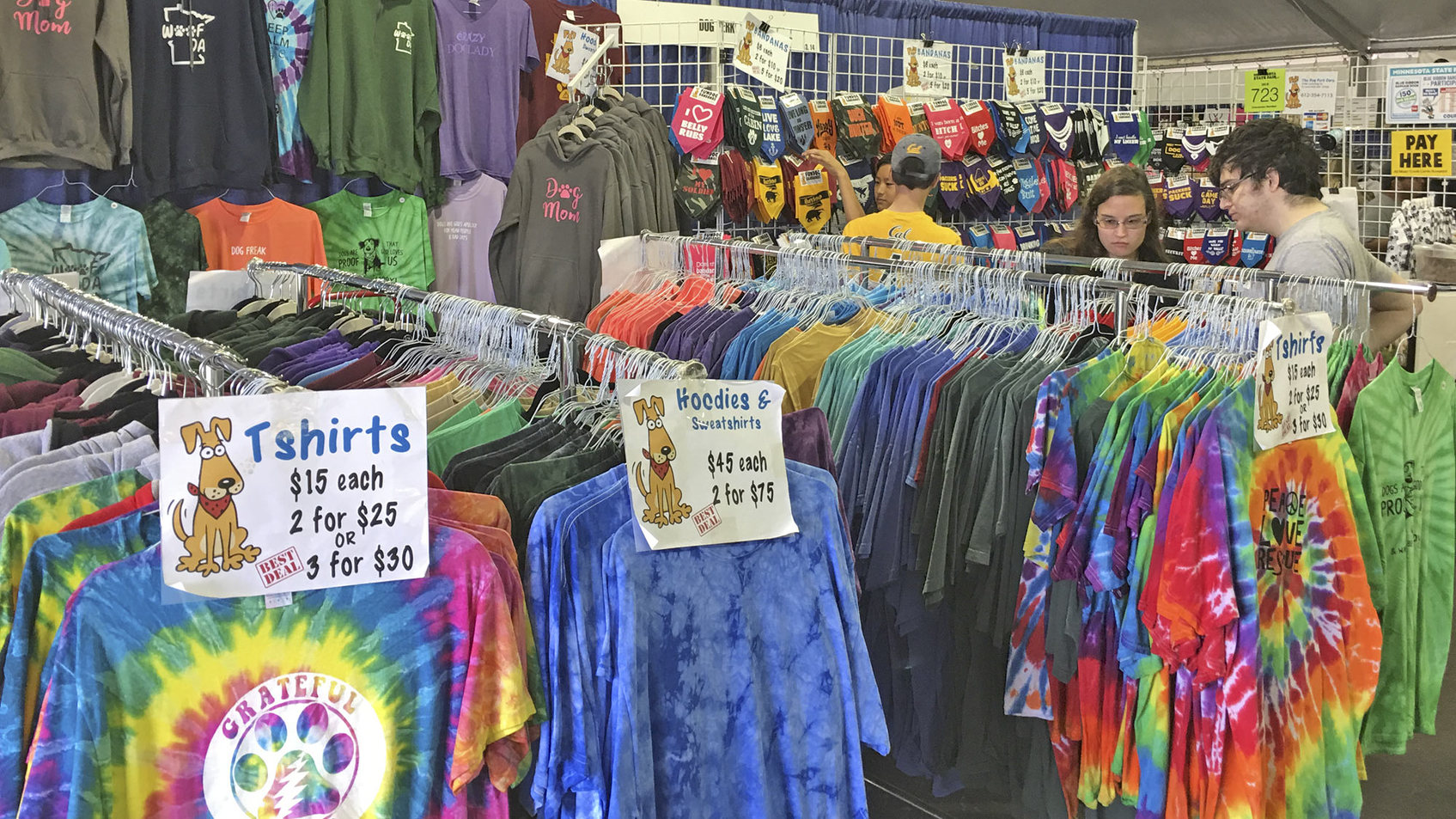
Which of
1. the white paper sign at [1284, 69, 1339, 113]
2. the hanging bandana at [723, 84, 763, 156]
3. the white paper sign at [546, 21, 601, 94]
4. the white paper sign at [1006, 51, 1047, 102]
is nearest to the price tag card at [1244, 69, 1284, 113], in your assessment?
the white paper sign at [1284, 69, 1339, 113]

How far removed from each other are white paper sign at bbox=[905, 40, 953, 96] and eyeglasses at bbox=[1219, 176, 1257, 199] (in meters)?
3.05

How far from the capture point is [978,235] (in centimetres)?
591

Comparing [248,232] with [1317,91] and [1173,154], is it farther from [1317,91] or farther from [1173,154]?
[1317,91]

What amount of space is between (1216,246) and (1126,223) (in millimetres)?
3218

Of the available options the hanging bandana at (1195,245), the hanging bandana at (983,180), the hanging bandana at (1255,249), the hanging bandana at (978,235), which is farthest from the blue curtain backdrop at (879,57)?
the hanging bandana at (1255,249)

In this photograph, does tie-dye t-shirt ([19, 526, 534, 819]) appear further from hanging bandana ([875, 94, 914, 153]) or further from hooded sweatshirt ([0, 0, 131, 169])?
hanging bandana ([875, 94, 914, 153])

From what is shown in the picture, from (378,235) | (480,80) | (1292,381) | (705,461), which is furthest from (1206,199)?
(705,461)

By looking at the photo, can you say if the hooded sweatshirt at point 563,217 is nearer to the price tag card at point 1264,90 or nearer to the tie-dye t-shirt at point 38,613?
the tie-dye t-shirt at point 38,613

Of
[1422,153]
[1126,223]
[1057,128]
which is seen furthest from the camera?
[1422,153]

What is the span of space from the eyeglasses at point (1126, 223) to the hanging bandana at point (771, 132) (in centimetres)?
190

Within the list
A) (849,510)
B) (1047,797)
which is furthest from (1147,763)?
(849,510)

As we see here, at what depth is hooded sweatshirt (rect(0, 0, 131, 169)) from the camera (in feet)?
12.6

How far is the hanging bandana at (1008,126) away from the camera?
5.96 metres

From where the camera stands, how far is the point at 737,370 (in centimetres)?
273
